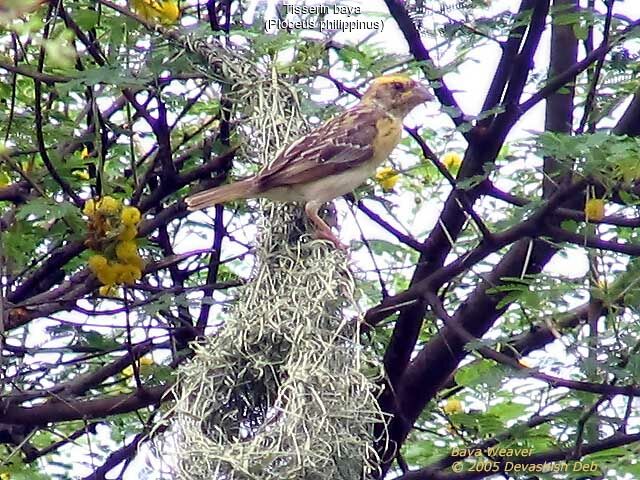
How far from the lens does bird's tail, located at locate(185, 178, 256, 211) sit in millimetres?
3262

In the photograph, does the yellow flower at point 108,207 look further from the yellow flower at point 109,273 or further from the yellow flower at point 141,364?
the yellow flower at point 141,364

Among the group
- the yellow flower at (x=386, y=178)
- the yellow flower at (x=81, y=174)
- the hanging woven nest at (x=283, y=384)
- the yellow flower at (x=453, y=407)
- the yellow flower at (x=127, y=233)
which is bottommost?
the hanging woven nest at (x=283, y=384)

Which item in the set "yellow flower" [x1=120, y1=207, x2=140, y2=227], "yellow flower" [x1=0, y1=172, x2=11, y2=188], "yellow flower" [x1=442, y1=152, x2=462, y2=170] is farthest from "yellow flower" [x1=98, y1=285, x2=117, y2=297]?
"yellow flower" [x1=442, y1=152, x2=462, y2=170]

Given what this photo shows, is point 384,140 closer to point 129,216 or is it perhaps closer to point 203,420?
point 129,216

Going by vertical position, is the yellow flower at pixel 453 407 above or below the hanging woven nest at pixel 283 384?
above

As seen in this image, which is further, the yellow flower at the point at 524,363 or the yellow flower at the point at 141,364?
the yellow flower at the point at 141,364

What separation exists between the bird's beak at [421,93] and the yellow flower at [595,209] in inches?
25.8

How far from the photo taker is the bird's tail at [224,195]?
3.26 metres

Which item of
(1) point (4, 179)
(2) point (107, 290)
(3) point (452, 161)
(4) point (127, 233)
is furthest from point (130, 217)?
(3) point (452, 161)

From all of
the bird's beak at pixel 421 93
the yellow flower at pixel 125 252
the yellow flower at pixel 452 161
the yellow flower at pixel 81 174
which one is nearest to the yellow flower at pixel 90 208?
the yellow flower at pixel 125 252

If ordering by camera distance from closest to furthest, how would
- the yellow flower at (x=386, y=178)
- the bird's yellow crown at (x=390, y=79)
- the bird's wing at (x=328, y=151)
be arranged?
the bird's wing at (x=328, y=151) → the bird's yellow crown at (x=390, y=79) → the yellow flower at (x=386, y=178)

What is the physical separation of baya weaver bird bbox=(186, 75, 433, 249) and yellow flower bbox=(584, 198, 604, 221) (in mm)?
626

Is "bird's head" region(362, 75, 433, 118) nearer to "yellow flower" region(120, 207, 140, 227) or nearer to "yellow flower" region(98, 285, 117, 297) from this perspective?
"yellow flower" region(120, 207, 140, 227)

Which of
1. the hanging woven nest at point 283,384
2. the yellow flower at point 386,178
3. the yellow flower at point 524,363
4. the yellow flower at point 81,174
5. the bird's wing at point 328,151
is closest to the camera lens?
the hanging woven nest at point 283,384
